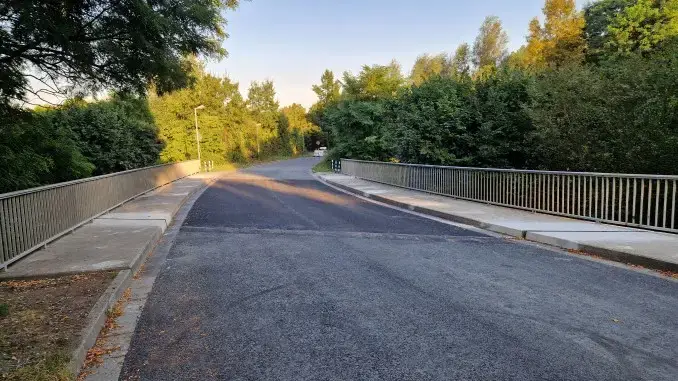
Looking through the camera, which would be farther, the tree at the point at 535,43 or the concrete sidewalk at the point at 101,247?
the tree at the point at 535,43

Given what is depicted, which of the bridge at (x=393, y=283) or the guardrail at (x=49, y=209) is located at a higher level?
the guardrail at (x=49, y=209)

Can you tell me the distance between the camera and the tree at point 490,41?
2945 inches

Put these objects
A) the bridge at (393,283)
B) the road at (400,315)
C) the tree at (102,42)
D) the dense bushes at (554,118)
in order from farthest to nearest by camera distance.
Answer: the dense bushes at (554,118), the tree at (102,42), the bridge at (393,283), the road at (400,315)

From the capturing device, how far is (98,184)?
11344 mm

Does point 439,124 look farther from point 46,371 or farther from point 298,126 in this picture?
point 298,126

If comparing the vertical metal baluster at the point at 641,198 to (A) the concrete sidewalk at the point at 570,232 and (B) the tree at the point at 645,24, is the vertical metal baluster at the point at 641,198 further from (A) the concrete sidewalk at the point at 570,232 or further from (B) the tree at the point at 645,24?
(B) the tree at the point at 645,24

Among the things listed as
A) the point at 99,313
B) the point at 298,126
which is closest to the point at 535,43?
the point at 99,313

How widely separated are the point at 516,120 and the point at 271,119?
65.4m

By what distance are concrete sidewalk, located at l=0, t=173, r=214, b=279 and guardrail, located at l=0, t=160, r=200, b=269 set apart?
16 centimetres

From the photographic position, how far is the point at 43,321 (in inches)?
169

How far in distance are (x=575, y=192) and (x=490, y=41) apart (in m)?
71.6

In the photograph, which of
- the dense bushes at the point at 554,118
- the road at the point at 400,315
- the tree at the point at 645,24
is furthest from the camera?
the tree at the point at 645,24

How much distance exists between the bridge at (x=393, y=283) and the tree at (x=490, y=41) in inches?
2710

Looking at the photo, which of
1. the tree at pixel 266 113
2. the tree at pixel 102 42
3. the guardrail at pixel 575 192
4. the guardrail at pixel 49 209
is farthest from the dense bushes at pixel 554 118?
the tree at pixel 266 113
